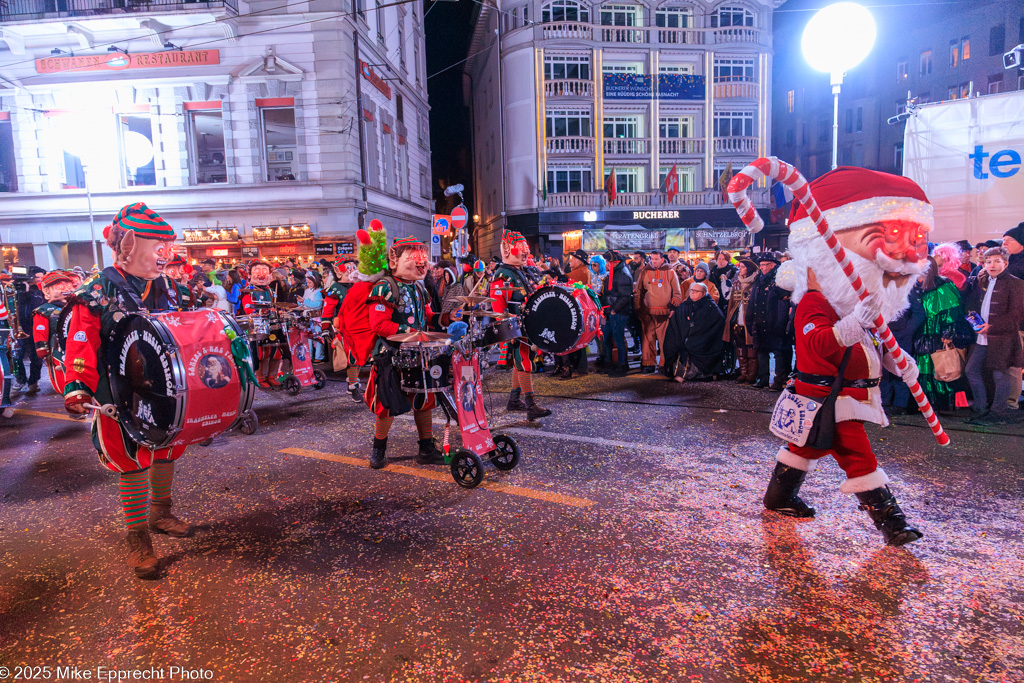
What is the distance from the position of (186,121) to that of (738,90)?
26.4 meters

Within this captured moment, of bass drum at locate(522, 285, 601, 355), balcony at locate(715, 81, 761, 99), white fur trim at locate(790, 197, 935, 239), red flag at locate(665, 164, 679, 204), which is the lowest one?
bass drum at locate(522, 285, 601, 355)

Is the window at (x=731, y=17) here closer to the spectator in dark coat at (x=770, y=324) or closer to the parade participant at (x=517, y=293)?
the spectator in dark coat at (x=770, y=324)

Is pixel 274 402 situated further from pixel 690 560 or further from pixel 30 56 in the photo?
pixel 30 56

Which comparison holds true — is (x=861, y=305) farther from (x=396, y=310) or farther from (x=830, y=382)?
(x=396, y=310)

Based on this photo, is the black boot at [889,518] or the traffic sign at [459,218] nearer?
the black boot at [889,518]

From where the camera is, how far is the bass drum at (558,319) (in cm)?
653

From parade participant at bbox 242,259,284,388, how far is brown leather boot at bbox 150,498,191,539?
5244 mm

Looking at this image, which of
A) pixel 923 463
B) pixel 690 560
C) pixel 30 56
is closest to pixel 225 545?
pixel 690 560

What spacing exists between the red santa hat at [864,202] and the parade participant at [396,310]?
2.94 meters

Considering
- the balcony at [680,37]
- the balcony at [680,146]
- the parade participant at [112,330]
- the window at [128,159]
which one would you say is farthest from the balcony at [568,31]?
the parade participant at [112,330]

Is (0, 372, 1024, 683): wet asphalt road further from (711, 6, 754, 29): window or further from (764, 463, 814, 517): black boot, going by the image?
(711, 6, 754, 29): window

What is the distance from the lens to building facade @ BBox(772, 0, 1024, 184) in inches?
1350

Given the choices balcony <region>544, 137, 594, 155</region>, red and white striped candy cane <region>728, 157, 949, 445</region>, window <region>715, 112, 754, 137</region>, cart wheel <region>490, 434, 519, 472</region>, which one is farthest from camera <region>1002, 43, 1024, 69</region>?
window <region>715, 112, 754, 137</region>

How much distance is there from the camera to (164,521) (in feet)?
13.4
